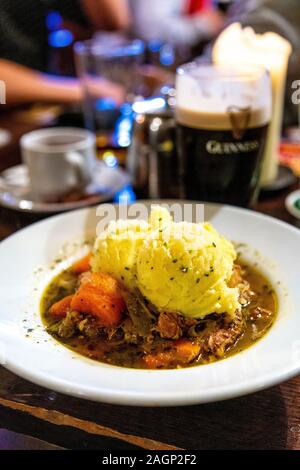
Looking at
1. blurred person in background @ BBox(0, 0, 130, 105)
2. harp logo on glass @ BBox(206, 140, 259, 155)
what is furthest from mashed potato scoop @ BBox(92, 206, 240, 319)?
blurred person in background @ BBox(0, 0, 130, 105)

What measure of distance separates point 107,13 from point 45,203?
3.19 metres

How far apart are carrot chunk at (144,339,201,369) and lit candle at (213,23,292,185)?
1094 mm

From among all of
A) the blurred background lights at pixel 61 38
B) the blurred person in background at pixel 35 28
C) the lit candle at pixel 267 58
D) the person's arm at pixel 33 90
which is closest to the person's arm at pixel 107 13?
the blurred person in background at pixel 35 28

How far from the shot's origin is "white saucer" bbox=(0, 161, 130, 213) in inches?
70.2

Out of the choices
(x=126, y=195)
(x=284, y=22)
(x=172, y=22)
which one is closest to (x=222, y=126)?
(x=126, y=195)

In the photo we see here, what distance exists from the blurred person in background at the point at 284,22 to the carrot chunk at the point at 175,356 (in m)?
1.72

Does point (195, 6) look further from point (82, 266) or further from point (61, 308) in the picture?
point (61, 308)

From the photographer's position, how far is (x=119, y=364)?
39.1 inches

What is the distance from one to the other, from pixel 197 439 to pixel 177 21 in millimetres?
5027

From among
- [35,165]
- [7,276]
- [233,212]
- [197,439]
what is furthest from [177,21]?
[197,439]

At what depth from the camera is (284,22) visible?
2514mm

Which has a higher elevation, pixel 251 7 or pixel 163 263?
pixel 251 7

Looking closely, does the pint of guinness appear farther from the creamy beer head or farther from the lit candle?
the lit candle

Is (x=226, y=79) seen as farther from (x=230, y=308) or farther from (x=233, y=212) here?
(x=230, y=308)
